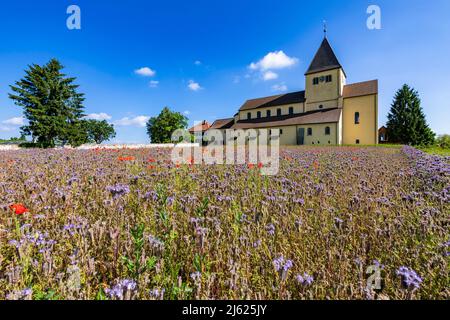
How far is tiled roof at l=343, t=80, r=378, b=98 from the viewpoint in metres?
36.2

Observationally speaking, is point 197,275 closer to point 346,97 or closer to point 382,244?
point 382,244

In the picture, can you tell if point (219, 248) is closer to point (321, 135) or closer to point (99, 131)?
point (321, 135)

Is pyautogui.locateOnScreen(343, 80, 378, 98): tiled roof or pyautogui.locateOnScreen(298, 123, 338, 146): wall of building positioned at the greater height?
pyautogui.locateOnScreen(343, 80, 378, 98): tiled roof

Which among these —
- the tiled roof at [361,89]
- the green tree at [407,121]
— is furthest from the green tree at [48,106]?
the green tree at [407,121]

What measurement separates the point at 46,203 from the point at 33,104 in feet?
167

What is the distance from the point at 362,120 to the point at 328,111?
17.9 ft

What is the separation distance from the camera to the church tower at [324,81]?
123 ft

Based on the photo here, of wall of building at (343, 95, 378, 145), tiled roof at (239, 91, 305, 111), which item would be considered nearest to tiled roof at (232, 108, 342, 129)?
wall of building at (343, 95, 378, 145)

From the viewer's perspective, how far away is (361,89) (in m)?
37.6

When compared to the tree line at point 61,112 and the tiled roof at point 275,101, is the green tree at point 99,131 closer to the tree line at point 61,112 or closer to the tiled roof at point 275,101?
the tree line at point 61,112

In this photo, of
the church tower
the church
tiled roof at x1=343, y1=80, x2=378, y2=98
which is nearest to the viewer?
the church

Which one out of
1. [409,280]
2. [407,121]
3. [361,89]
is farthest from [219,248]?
[407,121]

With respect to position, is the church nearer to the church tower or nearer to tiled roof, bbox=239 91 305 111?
the church tower
